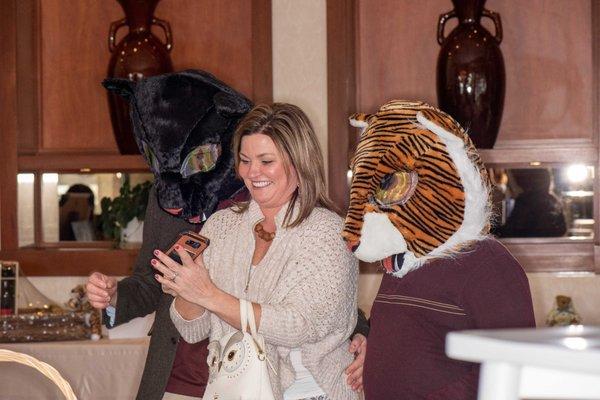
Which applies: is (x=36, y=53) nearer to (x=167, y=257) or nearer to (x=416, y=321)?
(x=167, y=257)

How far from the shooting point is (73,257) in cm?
373

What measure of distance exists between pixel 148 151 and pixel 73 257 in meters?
1.97

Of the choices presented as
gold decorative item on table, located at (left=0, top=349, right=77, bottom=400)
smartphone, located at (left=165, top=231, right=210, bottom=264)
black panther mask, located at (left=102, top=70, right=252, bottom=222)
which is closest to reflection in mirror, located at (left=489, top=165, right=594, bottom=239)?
black panther mask, located at (left=102, top=70, right=252, bottom=222)

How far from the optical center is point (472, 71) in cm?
332

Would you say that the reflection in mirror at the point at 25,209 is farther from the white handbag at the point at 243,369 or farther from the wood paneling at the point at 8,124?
the white handbag at the point at 243,369

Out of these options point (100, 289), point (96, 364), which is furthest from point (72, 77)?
point (100, 289)

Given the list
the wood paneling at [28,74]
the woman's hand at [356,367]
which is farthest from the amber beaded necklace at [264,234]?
the wood paneling at [28,74]

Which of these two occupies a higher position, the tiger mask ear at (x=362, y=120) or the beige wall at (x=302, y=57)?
the beige wall at (x=302, y=57)

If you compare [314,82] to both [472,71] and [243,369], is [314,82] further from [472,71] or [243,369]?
[243,369]

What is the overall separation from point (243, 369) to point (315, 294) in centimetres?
16

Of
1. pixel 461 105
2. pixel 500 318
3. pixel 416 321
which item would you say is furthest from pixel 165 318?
pixel 461 105

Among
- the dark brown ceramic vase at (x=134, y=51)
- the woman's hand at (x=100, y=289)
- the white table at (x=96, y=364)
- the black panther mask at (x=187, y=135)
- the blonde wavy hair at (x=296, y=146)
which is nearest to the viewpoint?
the blonde wavy hair at (x=296, y=146)

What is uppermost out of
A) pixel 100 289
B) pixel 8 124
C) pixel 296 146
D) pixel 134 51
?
pixel 134 51

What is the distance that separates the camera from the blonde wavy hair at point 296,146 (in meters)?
1.59
